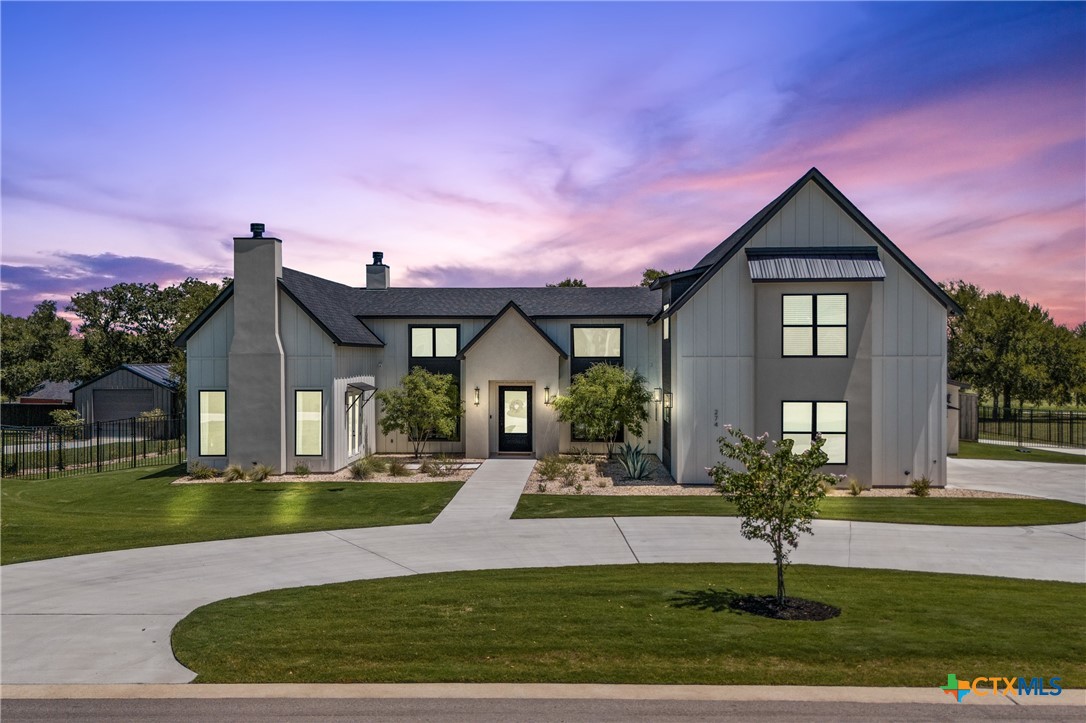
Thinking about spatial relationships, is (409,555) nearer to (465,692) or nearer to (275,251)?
(465,692)

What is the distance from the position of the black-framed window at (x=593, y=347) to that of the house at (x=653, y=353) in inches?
2.3

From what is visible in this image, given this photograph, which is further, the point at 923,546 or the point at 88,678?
the point at 923,546

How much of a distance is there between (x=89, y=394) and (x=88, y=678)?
40817 mm

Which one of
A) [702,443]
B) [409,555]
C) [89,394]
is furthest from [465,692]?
[89,394]

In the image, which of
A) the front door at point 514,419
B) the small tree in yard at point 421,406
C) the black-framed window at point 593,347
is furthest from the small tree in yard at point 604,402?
the small tree in yard at point 421,406

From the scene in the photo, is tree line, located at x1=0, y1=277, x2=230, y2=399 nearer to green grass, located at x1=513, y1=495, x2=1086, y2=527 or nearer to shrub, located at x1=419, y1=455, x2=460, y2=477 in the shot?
shrub, located at x1=419, y1=455, x2=460, y2=477

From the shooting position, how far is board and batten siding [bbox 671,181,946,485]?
21.1 metres

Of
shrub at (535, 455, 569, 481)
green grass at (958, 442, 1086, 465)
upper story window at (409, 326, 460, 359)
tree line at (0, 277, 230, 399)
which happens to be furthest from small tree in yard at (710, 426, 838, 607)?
tree line at (0, 277, 230, 399)

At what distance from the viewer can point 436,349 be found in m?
29.5

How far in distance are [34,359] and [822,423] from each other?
84.3 meters

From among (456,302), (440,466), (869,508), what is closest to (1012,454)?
(869,508)

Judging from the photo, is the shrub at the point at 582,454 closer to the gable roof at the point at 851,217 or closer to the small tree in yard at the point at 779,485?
the gable roof at the point at 851,217

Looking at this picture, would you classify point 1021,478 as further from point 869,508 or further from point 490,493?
point 490,493

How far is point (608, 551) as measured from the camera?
14219 mm
